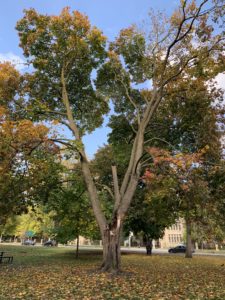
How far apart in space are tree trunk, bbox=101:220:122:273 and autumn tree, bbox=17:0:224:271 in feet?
0.14

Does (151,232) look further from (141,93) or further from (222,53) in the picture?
(222,53)

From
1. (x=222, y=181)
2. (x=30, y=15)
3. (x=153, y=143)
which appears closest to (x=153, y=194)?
(x=222, y=181)

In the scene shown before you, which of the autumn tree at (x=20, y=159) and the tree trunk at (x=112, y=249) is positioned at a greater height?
the autumn tree at (x=20, y=159)

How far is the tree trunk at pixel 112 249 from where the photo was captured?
13062mm

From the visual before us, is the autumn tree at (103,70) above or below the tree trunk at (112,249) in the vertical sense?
above

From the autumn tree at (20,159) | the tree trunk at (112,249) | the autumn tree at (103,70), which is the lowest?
the tree trunk at (112,249)

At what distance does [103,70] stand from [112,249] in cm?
1115

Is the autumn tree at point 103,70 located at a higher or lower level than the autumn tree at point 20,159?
higher

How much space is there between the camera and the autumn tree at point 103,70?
49.0ft

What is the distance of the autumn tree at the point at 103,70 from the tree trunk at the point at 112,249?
4 cm

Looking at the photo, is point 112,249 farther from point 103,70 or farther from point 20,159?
point 103,70

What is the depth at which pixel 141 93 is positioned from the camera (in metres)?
19.3

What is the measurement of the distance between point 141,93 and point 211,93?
4363 mm

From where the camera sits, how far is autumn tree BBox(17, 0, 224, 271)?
14930 mm
